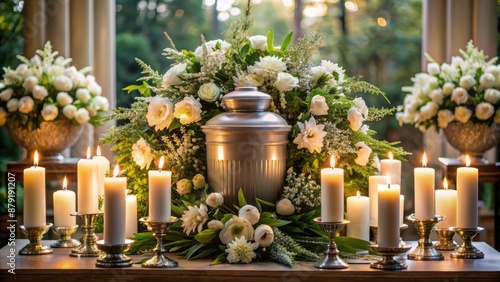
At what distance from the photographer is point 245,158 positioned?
268 cm

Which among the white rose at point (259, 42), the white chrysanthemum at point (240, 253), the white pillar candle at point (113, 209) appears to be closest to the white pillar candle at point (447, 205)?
the white chrysanthemum at point (240, 253)

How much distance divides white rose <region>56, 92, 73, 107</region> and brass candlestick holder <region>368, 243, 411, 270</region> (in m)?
2.74

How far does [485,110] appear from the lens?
4.47 m

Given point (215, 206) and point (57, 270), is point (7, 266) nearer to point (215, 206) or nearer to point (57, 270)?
point (57, 270)

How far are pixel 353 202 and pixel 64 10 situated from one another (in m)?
3.32

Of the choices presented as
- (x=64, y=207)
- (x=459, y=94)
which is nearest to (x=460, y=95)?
(x=459, y=94)

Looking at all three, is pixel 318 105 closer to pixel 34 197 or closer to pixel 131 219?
pixel 131 219

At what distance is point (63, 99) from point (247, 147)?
7.48 feet

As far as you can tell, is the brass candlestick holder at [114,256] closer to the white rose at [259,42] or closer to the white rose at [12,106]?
the white rose at [259,42]

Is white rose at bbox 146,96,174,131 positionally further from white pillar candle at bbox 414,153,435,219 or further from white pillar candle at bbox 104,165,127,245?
white pillar candle at bbox 414,153,435,219

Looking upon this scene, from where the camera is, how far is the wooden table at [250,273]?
2.34 m

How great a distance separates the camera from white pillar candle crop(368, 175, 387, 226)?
106 inches

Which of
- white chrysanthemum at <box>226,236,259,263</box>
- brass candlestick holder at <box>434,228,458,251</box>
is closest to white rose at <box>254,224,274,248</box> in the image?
white chrysanthemum at <box>226,236,259,263</box>

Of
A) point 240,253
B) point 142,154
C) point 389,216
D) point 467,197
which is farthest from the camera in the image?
point 142,154
